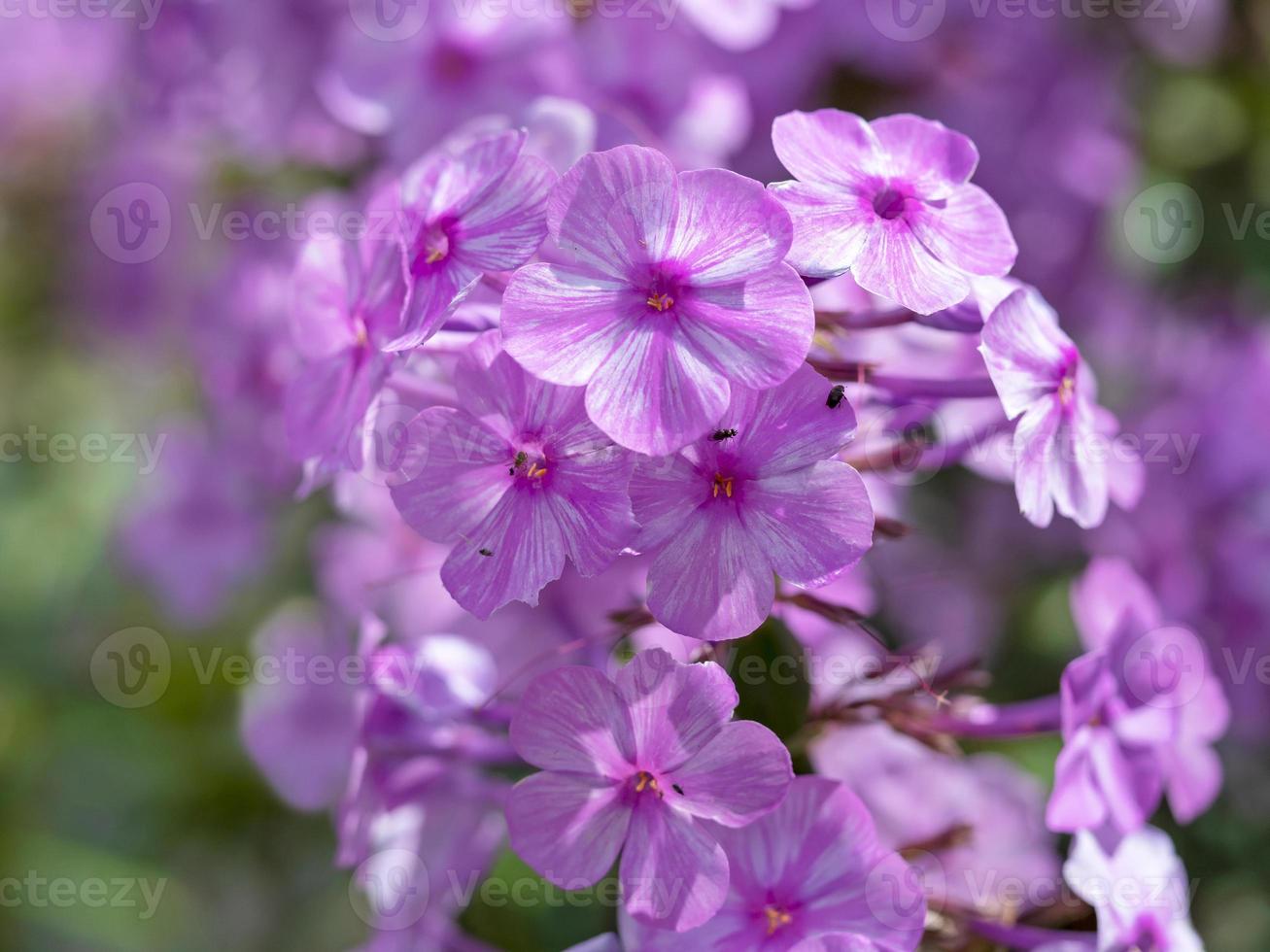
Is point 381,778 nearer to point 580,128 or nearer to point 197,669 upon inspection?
point 580,128

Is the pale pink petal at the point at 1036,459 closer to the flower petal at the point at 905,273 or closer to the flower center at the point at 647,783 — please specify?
the flower petal at the point at 905,273

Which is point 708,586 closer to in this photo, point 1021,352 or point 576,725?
point 576,725

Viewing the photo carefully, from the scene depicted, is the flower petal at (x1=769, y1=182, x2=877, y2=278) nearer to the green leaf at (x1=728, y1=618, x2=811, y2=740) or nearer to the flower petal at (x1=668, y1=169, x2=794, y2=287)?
the flower petal at (x1=668, y1=169, x2=794, y2=287)
